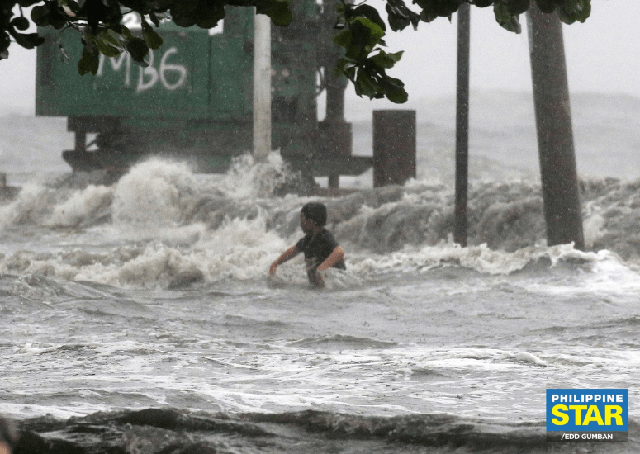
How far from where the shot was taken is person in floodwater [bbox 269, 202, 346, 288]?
34.9 ft

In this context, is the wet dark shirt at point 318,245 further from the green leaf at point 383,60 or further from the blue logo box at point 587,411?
the green leaf at point 383,60

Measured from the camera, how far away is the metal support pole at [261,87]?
66.7ft

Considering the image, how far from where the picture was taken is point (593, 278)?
476 inches

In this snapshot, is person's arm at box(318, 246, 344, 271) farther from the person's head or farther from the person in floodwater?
the person's head

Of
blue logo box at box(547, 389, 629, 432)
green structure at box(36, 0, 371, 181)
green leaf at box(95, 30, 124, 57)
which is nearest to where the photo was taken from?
green leaf at box(95, 30, 124, 57)

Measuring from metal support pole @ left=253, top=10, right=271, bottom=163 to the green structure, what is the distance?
1282mm

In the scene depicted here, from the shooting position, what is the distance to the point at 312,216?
34.9ft

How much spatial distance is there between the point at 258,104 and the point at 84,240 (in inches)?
189

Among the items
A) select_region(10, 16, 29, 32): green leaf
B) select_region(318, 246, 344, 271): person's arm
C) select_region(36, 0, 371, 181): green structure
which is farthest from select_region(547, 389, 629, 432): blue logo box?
select_region(36, 0, 371, 181): green structure

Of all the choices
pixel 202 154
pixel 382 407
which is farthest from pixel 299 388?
pixel 202 154

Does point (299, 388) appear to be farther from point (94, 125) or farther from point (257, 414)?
point (94, 125)

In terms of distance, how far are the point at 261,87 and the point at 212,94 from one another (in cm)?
225

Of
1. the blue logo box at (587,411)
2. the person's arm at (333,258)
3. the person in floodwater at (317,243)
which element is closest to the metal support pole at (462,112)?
the person in floodwater at (317,243)

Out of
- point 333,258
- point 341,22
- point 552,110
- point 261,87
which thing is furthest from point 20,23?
point 261,87
